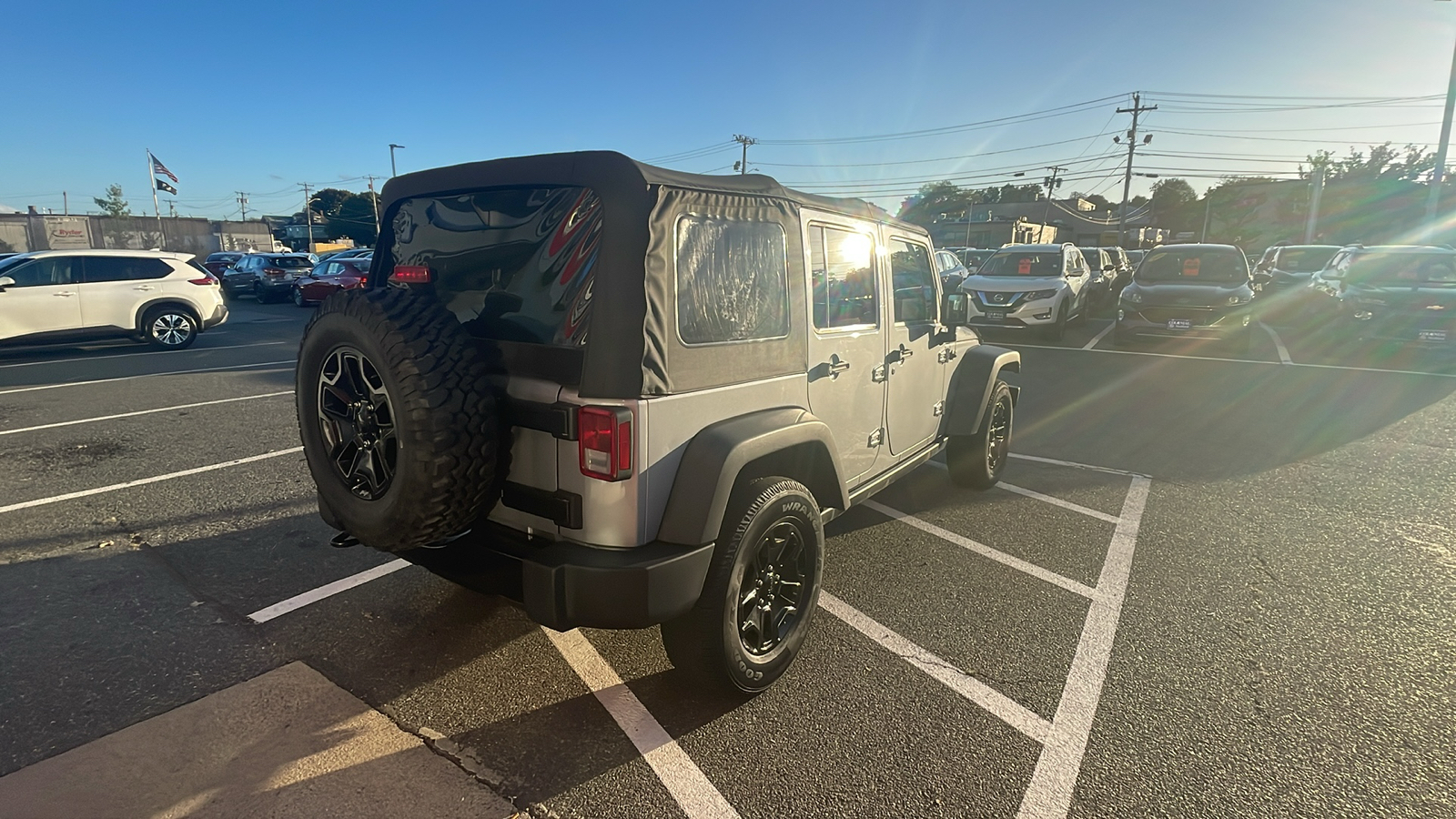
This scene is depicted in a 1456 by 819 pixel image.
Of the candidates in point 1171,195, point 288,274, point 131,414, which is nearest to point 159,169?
point 288,274

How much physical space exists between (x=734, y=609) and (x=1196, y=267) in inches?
504

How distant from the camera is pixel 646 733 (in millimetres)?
2602

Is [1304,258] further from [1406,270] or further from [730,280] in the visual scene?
[730,280]

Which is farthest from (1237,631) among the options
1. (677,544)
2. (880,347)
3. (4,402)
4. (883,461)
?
(4,402)

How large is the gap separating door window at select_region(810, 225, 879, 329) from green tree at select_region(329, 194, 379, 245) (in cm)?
8603

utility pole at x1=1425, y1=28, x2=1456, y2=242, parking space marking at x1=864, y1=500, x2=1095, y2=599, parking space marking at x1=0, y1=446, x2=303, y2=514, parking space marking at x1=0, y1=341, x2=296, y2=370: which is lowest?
parking space marking at x1=864, y1=500, x2=1095, y2=599

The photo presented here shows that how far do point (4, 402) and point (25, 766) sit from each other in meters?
8.00

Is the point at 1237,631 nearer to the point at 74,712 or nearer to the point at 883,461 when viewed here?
the point at 883,461

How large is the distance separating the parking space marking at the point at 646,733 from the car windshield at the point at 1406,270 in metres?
14.1

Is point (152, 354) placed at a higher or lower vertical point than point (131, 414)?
higher

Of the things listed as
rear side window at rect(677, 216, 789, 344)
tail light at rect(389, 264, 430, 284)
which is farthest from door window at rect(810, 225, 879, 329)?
tail light at rect(389, 264, 430, 284)

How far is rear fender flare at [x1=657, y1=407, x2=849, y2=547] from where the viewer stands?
8.11 feet

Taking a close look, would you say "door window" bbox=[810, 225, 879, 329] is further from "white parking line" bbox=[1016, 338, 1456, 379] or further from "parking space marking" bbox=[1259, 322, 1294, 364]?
"parking space marking" bbox=[1259, 322, 1294, 364]

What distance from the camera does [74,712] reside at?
2.62m
